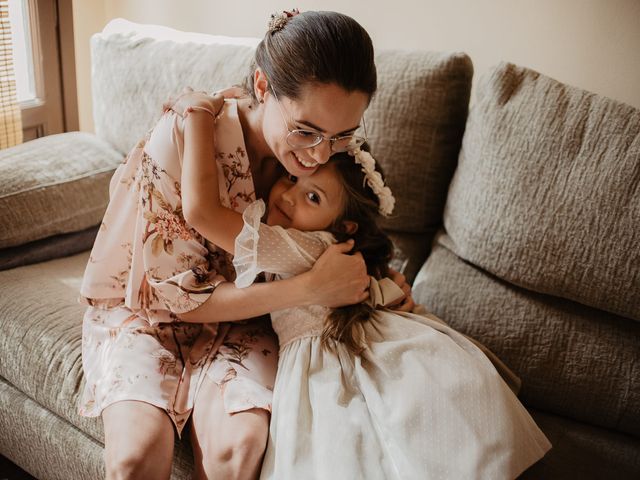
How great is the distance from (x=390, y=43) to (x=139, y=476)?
1.50 meters

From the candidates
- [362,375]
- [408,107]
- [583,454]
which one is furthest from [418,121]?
[583,454]

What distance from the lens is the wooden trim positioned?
2639 mm

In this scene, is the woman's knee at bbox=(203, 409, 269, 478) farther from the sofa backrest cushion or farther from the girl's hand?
the sofa backrest cushion

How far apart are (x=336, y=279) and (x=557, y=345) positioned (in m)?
0.57

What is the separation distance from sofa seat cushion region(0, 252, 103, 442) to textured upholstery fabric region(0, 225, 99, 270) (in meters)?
0.05

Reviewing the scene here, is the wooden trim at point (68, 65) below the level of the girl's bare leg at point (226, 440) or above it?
above

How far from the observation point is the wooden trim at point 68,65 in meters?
2.64

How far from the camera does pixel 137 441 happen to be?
119 centimetres

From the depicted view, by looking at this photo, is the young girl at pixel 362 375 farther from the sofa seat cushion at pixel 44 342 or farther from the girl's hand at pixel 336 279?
the sofa seat cushion at pixel 44 342

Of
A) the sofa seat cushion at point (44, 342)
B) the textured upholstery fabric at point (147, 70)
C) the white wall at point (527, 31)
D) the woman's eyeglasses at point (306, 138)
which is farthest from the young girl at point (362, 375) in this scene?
the white wall at point (527, 31)

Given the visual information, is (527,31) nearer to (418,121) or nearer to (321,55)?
(418,121)

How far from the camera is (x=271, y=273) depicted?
4.70 feet

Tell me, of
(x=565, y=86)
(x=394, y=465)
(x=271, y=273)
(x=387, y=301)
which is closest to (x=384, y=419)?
(x=394, y=465)

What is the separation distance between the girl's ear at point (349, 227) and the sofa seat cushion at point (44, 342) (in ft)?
2.21
